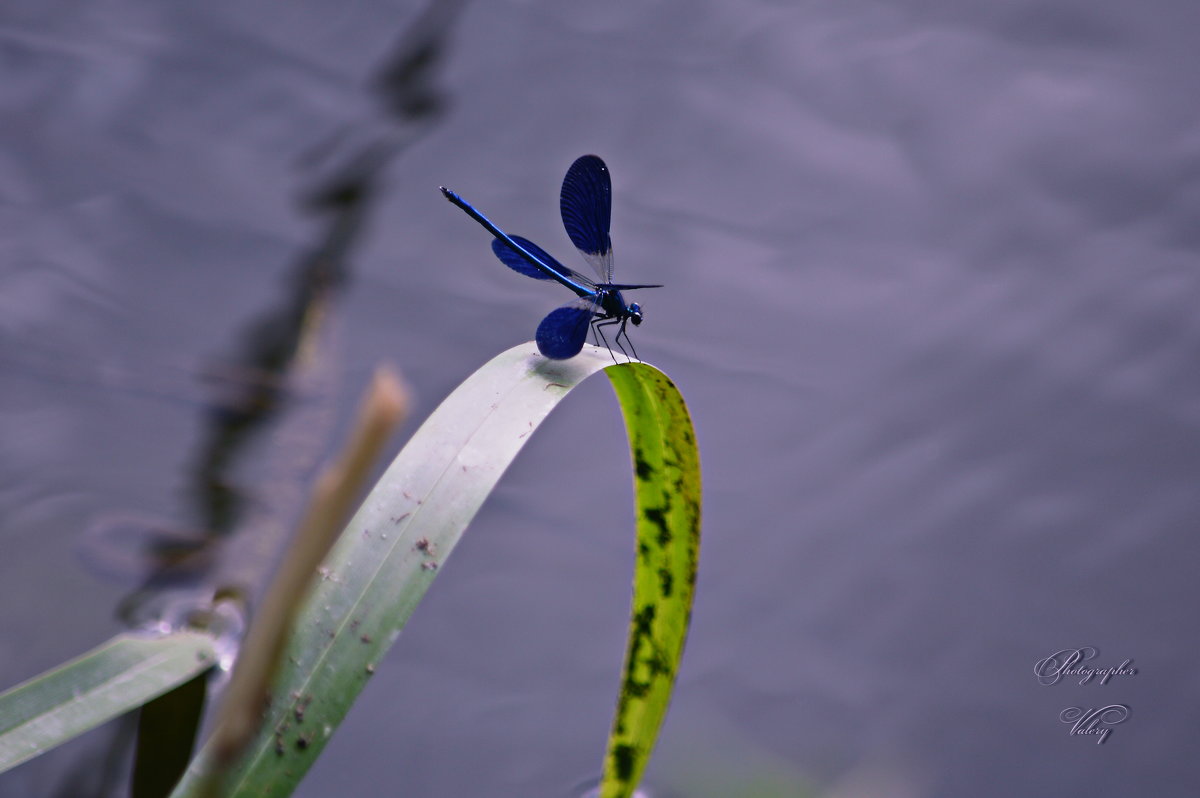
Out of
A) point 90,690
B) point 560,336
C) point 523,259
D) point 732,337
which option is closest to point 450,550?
point 560,336

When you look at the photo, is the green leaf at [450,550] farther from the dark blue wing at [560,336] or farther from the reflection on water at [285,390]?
the reflection on water at [285,390]

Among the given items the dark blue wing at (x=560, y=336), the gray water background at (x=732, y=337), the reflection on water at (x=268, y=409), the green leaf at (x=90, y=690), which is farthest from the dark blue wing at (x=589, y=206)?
the green leaf at (x=90, y=690)

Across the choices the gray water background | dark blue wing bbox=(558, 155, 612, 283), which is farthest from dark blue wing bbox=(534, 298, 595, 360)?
the gray water background

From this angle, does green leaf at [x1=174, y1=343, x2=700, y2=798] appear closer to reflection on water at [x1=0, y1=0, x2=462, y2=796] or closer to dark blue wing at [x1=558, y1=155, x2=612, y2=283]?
dark blue wing at [x1=558, y1=155, x2=612, y2=283]

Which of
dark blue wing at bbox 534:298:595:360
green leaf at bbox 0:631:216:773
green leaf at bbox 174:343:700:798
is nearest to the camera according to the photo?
green leaf at bbox 174:343:700:798

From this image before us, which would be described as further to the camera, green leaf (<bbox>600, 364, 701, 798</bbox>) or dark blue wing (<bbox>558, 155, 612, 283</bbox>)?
dark blue wing (<bbox>558, 155, 612, 283</bbox>)

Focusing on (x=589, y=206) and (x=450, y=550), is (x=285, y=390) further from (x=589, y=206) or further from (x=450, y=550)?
(x=450, y=550)

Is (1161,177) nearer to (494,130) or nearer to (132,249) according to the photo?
(494,130)
